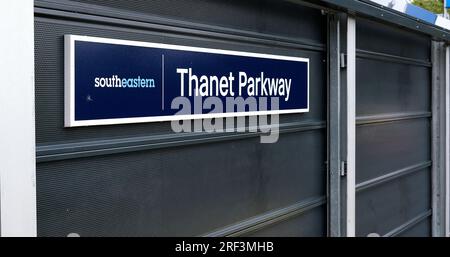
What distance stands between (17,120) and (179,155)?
3.43ft

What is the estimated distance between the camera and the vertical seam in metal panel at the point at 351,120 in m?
4.21

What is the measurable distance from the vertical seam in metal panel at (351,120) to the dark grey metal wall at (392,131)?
0.26m

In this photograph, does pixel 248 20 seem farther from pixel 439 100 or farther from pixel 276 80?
pixel 439 100

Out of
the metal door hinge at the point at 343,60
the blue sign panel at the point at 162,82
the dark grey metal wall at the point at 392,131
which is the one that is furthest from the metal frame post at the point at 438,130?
the blue sign panel at the point at 162,82

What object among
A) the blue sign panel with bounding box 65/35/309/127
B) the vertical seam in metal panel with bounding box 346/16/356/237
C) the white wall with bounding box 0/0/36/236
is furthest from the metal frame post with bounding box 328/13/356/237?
the white wall with bounding box 0/0/36/236

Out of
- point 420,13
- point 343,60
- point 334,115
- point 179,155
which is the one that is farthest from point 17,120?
point 420,13

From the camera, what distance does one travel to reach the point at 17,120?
198 cm

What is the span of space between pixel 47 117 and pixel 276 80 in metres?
1.69

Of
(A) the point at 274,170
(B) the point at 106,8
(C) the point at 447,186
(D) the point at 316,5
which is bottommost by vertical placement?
(C) the point at 447,186

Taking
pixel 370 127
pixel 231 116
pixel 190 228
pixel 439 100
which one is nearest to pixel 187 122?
pixel 231 116

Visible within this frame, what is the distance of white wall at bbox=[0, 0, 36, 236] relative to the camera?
194cm

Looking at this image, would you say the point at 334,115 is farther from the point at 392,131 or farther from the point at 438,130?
the point at 438,130

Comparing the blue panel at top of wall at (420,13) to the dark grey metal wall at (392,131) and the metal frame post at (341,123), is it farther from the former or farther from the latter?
the metal frame post at (341,123)

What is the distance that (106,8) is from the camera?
243 cm
